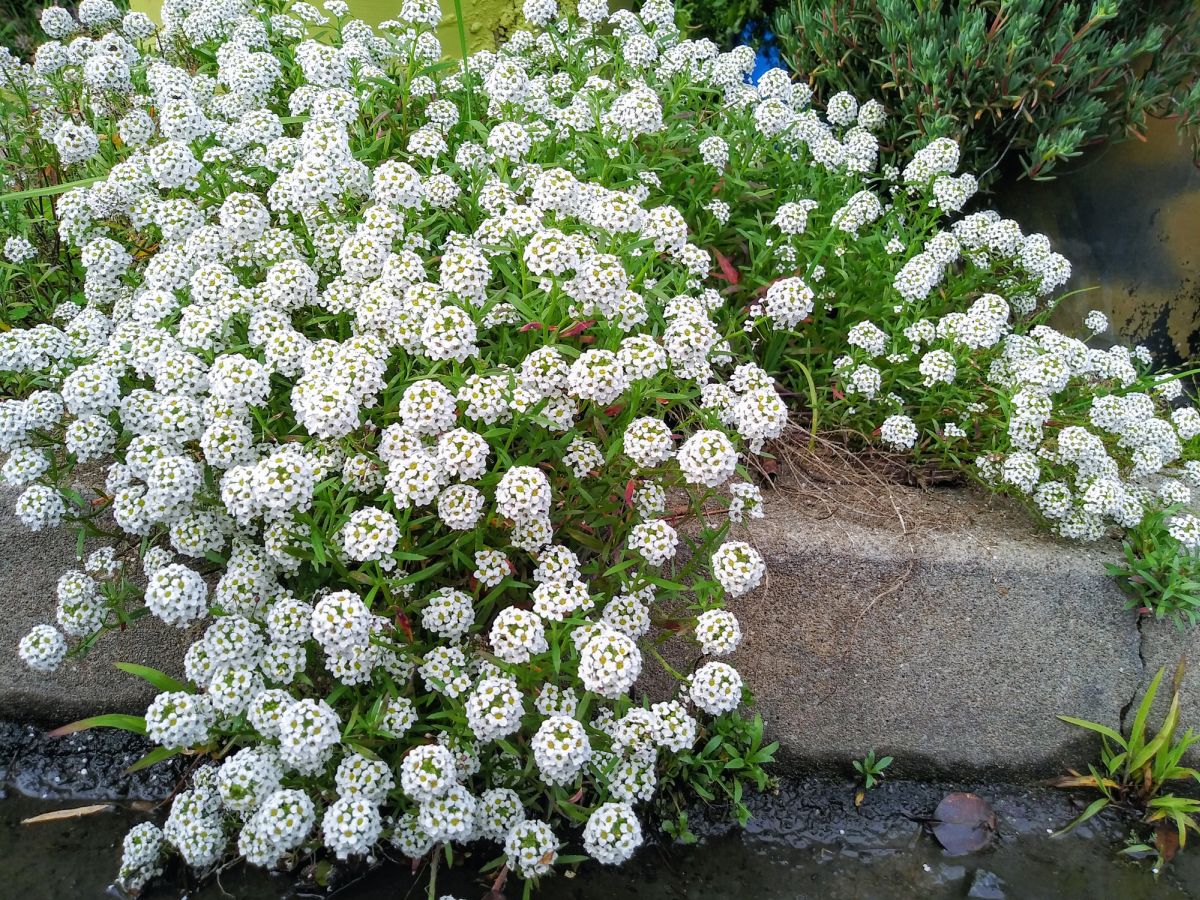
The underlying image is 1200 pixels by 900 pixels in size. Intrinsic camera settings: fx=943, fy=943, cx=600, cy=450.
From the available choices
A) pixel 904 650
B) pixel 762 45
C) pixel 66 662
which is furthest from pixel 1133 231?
pixel 66 662

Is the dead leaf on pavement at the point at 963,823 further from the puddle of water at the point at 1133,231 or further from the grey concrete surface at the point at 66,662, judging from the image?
the puddle of water at the point at 1133,231

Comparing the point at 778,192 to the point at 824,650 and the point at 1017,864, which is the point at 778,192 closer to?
the point at 824,650

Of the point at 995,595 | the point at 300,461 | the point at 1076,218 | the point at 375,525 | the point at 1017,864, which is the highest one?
the point at 1076,218

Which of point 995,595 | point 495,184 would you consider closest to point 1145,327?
point 995,595

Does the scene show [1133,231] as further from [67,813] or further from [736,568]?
[67,813]

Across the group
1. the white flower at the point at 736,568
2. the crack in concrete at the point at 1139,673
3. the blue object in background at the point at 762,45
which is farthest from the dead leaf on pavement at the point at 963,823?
the blue object in background at the point at 762,45

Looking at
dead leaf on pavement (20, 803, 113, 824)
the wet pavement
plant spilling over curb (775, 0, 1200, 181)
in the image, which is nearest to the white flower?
the wet pavement

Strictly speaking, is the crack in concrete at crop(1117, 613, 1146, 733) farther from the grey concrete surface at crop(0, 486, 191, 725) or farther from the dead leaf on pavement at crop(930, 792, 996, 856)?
the grey concrete surface at crop(0, 486, 191, 725)
